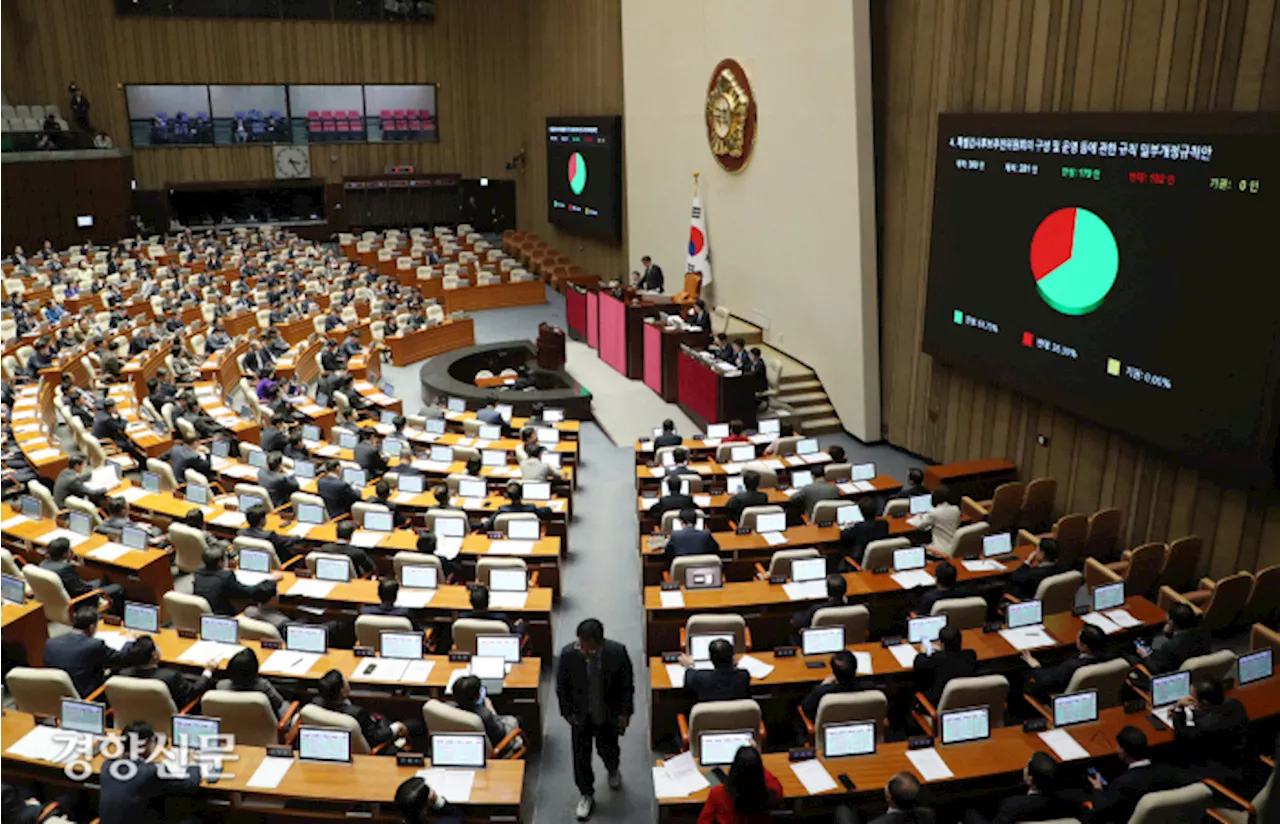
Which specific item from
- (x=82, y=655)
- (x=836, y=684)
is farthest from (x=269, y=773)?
(x=836, y=684)

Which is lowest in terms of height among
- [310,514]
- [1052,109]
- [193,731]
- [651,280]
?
[310,514]

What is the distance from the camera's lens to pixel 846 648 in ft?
24.2

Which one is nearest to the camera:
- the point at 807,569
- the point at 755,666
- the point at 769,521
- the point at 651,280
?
the point at 755,666

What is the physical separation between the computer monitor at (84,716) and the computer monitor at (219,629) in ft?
3.97

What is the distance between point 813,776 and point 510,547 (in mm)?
4187

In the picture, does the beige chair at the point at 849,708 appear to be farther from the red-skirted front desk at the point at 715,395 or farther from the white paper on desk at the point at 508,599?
the red-skirted front desk at the point at 715,395

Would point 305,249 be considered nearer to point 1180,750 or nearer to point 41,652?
point 41,652

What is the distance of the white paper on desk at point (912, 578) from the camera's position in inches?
328

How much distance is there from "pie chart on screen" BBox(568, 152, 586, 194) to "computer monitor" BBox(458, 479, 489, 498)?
604 inches

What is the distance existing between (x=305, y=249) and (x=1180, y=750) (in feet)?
84.0

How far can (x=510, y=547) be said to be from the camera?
9.17 m

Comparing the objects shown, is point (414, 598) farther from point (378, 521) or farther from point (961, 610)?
point (961, 610)

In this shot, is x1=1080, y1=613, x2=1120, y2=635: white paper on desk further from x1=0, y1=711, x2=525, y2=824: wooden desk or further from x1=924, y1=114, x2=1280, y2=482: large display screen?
x1=0, y1=711, x2=525, y2=824: wooden desk

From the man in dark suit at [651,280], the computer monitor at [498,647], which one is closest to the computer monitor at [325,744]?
the computer monitor at [498,647]
